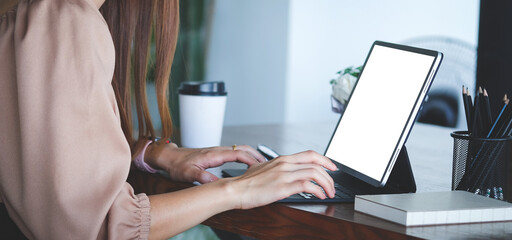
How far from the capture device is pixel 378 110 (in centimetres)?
112

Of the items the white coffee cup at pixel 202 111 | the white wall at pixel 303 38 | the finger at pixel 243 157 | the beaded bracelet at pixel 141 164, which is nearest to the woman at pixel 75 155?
the finger at pixel 243 157

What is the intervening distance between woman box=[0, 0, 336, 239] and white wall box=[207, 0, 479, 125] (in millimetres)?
3196

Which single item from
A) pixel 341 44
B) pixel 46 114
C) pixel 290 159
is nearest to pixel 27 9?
pixel 46 114

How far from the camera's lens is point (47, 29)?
91 centimetres

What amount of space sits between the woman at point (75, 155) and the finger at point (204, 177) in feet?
0.50

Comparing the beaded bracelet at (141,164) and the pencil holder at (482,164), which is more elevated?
the pencil holder at (482,164)

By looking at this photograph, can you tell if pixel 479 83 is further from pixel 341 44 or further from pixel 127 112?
pixel 341 44

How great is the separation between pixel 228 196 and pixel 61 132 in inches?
10.6

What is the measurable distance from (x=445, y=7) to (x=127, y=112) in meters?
3.32

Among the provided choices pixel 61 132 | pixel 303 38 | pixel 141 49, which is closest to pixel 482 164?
pixel 61 132

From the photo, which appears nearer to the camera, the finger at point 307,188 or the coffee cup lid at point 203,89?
the finger at point 307,188

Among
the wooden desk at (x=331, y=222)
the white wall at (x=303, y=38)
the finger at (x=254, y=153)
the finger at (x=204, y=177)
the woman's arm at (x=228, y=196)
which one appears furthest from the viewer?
the white wall at (x=303, y=38)

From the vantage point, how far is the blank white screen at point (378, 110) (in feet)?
3.40

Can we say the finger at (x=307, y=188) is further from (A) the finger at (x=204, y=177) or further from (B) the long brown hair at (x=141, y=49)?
(B) the long brown hair at (x=141, y=49)
